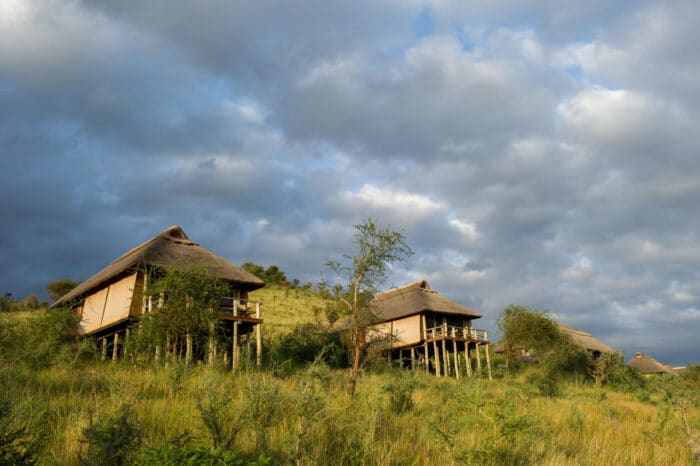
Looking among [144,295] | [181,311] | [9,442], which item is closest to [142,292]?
[144,295]

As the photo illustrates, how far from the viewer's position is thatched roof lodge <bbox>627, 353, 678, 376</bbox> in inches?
2032

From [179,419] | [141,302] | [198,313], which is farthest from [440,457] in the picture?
[141,302]

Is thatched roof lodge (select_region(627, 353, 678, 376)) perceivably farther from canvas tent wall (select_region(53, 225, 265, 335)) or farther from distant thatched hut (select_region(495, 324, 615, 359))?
canvas tent wall (select_region(53, 225, 265, 335))

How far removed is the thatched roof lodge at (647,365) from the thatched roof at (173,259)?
4424 cm

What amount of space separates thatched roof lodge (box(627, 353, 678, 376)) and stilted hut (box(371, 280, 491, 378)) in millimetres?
27525

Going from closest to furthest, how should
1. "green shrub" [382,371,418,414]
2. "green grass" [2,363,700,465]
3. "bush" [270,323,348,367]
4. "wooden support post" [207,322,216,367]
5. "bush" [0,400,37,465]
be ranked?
1. "bush" [0,400,37,465]
2. "green grass" [2,363,700,465]
3. "green shrub" [382,371,418,414]
4. "wooden support post" [207,322,216,367]
5. "bush" [270,323,348,367]

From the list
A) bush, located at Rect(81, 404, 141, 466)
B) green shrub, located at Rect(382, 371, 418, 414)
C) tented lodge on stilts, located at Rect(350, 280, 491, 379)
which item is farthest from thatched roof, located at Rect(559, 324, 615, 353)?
bush, located at Rect(81, 404, 141, 466)

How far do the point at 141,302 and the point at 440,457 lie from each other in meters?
17.5

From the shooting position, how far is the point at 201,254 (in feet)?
80.3

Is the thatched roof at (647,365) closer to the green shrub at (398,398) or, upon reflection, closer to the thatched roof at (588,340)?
the thatched roof at (588,340)

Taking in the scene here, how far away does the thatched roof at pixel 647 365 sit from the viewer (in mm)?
51781

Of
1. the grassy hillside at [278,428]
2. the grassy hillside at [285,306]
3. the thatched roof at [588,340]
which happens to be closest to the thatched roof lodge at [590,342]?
the thatched roof at [588,340]

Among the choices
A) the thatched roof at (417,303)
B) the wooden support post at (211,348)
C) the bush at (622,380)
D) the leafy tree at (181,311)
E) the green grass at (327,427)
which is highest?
the thatched roof at (417,303)

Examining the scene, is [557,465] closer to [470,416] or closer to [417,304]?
[470,416]
